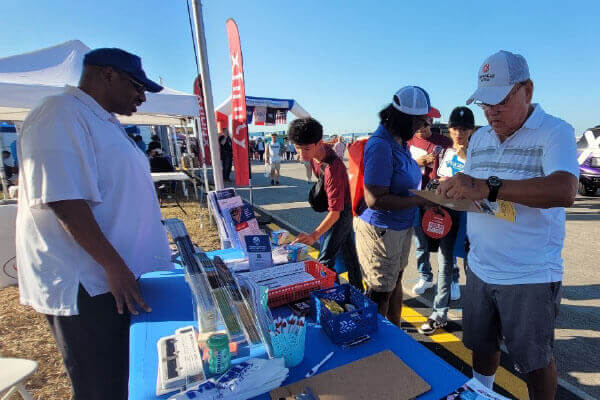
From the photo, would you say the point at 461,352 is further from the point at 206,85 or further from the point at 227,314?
the point at 206,85

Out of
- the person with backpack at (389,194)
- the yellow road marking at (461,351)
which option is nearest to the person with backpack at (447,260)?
the yellow road marking at (461,351)

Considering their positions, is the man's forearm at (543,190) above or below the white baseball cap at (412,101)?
below

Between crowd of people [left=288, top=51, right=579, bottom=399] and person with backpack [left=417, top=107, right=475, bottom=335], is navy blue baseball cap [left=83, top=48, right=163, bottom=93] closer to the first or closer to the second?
crowd of people [left=288, top=51, right=579, bottom=399]

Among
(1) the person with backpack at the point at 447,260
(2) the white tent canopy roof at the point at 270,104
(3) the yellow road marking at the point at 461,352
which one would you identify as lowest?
(3) the yellow road marking at the point at 461,352

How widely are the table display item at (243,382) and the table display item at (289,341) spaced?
0.05 metres

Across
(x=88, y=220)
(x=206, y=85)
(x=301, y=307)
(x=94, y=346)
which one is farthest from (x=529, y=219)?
(x=206, y=85)

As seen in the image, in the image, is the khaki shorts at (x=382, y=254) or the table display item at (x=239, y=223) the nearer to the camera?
the khaki shorts at (x=382, y=254)

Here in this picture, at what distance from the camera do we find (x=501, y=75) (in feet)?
4.22

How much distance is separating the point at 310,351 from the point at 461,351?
1.84 m

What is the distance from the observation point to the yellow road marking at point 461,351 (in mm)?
1980

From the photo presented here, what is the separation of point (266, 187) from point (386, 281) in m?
9.12

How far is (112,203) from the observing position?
1.22m

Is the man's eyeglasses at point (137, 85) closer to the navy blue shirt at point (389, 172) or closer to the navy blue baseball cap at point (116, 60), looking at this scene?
the navy blue baseball cap at point (116, 60)

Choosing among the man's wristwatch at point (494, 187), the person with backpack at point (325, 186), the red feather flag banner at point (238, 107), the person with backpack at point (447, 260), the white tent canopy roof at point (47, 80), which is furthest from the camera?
the red feather flag banner at point (238, 107)
